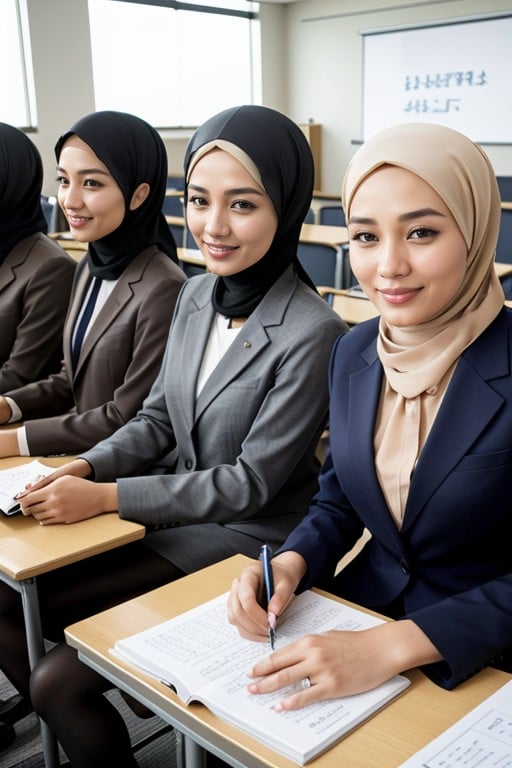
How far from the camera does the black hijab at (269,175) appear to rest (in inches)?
62.9

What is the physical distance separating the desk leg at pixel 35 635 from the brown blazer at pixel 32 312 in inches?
41.9

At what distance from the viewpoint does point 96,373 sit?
215cm

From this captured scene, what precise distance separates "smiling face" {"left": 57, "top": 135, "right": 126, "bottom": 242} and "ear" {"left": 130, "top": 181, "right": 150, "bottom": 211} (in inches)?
2.1

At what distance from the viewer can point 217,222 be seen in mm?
1609

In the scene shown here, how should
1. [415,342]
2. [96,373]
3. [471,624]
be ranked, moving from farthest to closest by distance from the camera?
1. [96,373]
2. [415,342]
3. [471,624]

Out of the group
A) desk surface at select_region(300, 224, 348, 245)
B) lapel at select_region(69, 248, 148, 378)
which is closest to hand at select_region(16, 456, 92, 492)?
lapel at select_region(69, 248, 148, 378)

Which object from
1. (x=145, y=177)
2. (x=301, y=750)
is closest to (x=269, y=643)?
(x=301, y=750)

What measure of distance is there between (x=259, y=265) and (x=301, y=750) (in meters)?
1.06

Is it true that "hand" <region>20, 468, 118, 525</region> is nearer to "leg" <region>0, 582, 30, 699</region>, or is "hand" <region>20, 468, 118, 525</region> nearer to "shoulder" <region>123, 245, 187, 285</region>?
"leg" <region>0, 582, 30, 699</region>

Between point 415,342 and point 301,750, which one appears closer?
point 301,750

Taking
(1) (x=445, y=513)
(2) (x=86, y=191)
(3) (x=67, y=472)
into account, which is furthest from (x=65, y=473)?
(1) (x=445, y=513)

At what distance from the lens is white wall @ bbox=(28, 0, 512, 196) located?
7875 mm

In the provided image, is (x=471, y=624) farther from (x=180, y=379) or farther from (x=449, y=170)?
(x=180, y=379)

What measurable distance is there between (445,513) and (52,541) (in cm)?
73
